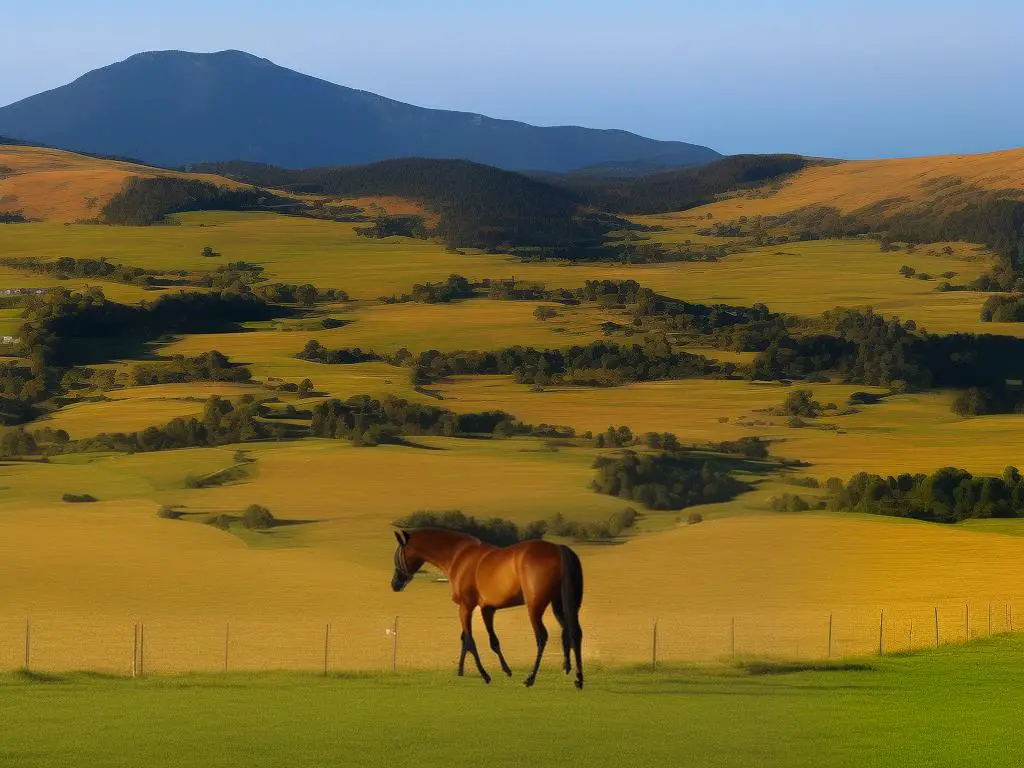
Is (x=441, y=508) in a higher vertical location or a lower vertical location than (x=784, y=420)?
higher

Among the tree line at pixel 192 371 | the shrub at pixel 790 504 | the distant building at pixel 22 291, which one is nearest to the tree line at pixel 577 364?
the tree line at pixel 192 371

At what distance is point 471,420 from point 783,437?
51.2 feet

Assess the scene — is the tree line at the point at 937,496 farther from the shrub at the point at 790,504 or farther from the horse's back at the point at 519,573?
the horse's back at the point at 519,573

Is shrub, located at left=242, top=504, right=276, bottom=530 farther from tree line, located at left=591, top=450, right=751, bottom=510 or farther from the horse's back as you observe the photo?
the horse's back

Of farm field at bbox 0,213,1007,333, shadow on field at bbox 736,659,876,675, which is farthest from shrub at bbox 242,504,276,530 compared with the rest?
farm field at bbox 0,213,1007,333

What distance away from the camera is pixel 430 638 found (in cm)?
3231

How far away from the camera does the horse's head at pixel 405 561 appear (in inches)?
646

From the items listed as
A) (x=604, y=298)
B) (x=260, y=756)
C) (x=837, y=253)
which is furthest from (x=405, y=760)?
(x=837, y=253)

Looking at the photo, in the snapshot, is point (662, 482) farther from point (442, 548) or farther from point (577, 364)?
point (577, 364)

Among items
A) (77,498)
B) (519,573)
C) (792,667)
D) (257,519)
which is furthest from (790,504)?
(519,573)

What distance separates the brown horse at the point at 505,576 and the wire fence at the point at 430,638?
27.6ft

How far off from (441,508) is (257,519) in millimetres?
7086

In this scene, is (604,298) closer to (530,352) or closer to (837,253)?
(530,352)

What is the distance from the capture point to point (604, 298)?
14500cm
